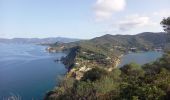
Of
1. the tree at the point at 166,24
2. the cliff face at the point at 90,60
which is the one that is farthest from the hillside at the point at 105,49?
the tree at the point at 166,24

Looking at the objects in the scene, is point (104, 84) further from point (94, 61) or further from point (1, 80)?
point (94, 61)

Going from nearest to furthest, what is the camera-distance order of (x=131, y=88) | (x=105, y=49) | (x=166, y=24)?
(x=131, y=88) < (x=166, y=24) < (x=105, y=49)

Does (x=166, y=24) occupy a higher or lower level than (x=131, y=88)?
higher

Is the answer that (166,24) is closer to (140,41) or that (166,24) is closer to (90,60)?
(90,60)

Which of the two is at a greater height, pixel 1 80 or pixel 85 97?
pixel 85 97

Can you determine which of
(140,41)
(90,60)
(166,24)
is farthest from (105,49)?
(166,24)

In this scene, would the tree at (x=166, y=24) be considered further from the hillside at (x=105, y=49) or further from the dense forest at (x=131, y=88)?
the hillside at (x=105, y=49)

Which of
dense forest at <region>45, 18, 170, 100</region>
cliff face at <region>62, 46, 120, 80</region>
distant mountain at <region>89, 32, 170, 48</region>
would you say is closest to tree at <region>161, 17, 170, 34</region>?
dense forest at <region>45, 18, 170, 100</region>

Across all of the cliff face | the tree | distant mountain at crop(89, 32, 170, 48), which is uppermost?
the tree

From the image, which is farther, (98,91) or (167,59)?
(167,59)

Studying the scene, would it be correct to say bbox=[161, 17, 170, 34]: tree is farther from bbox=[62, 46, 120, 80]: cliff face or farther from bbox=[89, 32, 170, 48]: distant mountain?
bbox=[89, 32, 170, 48]: distant mountain

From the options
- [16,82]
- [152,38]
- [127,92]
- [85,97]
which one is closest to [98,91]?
[85,97]
